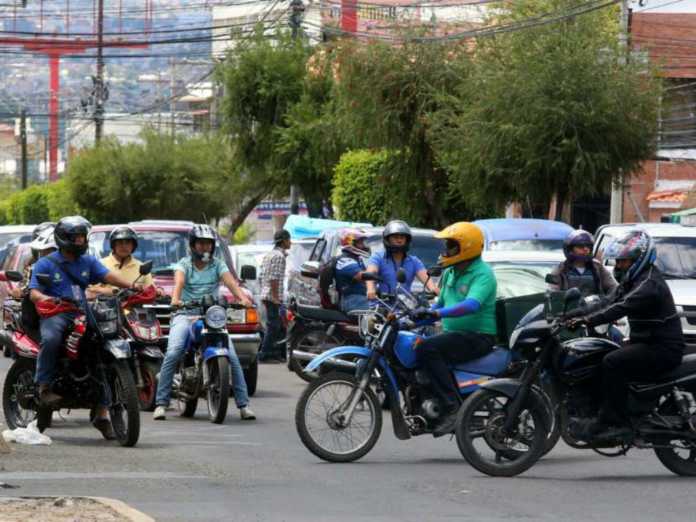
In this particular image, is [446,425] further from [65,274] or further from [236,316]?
[236,316]

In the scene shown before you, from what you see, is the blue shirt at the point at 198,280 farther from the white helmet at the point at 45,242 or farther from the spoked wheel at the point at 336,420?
the spoked wheel at the point at 336,420

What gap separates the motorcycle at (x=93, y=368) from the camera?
526 inches

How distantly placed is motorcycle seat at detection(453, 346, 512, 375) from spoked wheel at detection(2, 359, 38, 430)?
3.71 m

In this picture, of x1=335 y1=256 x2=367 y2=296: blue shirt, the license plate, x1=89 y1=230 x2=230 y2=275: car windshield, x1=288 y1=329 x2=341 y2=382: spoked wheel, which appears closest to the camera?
the license plate

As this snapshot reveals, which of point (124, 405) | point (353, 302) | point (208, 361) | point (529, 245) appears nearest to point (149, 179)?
point (529, 245)

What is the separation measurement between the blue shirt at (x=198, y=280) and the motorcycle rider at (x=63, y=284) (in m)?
1.89

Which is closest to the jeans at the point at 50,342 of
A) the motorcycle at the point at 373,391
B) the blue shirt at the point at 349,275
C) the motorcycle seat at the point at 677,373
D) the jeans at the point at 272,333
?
the motorcycle at the point at 373,391

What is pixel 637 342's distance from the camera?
39.1 feet

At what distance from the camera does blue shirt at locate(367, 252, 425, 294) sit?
56.3 feet

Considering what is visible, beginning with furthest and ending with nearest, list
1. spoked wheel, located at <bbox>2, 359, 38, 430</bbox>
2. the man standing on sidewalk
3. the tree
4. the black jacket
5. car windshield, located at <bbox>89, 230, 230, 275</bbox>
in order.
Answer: the tree, the man standing on sidewalk, car windshield, located at <bbox>89, 230, 230, 275</bbox>, spoked wheel, located at <bbox>2, 359, 38, 430</bbox>, the black jacket

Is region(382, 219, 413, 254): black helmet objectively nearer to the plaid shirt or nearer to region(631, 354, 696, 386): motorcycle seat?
region(631, 354, 696, 386): motorcycle seat

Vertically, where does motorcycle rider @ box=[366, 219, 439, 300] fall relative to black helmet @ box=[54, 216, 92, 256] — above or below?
below

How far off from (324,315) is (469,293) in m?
7.42

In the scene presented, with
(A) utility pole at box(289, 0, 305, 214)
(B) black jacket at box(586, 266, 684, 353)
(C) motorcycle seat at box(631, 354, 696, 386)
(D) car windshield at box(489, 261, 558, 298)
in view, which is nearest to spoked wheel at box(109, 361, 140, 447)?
(B) black jacket at box(586, 266, 684, 353)
